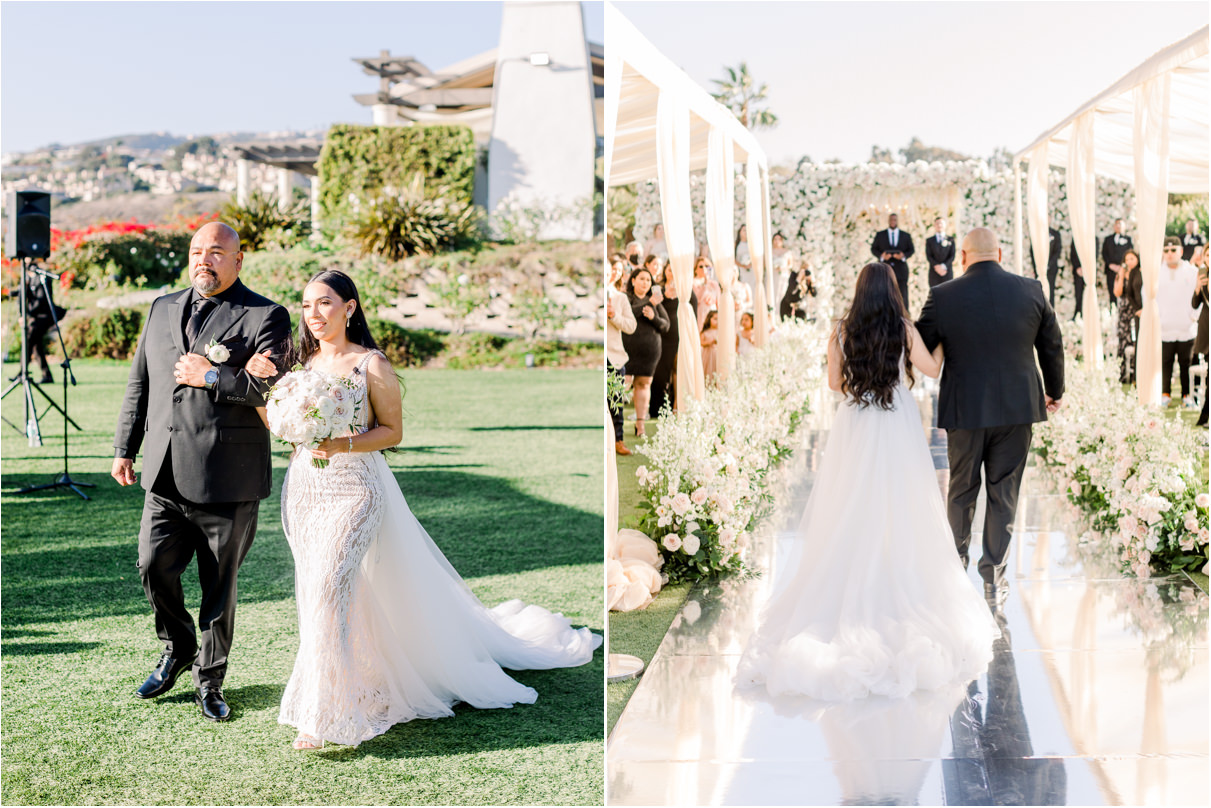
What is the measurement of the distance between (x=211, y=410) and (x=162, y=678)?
110cm

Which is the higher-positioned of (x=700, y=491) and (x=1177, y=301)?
(x=1177, y=301)

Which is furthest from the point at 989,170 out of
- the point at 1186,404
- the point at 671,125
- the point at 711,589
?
the point at 711,589

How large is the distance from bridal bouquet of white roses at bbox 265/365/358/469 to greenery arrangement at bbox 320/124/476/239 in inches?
746

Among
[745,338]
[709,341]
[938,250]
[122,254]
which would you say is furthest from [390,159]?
[709,341]

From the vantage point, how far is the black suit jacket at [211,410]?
3824 millimetres

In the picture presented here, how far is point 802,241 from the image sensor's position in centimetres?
1603

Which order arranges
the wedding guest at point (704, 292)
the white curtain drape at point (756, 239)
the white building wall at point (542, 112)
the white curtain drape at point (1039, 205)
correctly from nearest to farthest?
the wedding guest at point (704, 292), the white curtain drape at point (756, 239), the white curtain drape at point (1039, 205), the white building wall at point (542, 112)

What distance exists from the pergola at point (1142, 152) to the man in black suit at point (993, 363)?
1.75 m

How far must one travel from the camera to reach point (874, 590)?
4.21 meters

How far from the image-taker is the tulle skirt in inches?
155

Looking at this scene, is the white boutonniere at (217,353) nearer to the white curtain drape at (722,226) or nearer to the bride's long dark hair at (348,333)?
the bride's long dark hair at (348,333)

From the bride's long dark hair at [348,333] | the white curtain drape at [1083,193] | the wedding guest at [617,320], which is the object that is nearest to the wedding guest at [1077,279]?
the white curtain drape at [1083,193]

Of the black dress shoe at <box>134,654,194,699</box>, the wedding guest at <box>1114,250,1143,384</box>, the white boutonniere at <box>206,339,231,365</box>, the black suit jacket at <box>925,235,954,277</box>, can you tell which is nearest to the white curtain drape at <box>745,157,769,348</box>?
the wedding guest at <box>1114,250,1143,384</box>

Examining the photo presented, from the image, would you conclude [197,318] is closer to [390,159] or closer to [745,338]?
[745,338]
